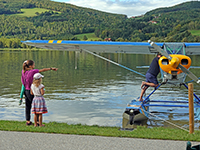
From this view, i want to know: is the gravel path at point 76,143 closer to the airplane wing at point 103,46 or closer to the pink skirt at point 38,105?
the pink skirt at point 38,105

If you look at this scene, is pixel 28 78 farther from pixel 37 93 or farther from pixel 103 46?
pixel 103 46

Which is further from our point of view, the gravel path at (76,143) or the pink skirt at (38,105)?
the pink skirt at (38,105)

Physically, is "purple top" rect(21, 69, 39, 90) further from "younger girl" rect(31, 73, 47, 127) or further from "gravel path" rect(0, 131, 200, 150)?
"gravel path" rect(0, 131, 200, 150)

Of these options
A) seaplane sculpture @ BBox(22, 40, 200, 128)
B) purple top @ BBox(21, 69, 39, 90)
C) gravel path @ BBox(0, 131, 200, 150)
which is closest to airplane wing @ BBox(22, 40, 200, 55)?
seaplane sculpture @ BBox(22, 40, 200, 128)

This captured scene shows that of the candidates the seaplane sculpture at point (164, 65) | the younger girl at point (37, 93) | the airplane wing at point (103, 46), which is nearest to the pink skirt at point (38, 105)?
the younger girl at point (37, 93)

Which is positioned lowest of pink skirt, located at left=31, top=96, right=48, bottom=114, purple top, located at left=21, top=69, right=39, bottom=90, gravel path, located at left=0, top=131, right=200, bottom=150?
gravel path, located at left=0, top=131, right=200, bottom=150

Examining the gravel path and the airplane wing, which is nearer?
the gravel path

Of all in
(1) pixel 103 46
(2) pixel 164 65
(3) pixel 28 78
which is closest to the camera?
(3) pixel 28 78

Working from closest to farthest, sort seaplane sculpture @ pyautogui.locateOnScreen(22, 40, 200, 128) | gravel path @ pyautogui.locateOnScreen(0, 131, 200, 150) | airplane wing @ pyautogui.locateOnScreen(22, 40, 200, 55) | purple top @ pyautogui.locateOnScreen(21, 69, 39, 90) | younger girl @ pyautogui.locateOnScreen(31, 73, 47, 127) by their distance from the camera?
gravel path @ pyautogui.locateOnScreen(0, 131, 200, 150)
younger girl @ pyautogui.locateOnScreen(31, 73, 47, 127)
purple top @ pyautogui.locateOnScreen(21, 69, 39, 90)
seaplane sculpture @ pyautogui.locateOnScreen(22, 40, 200, 128)
airplane wing @ pyautogui.locateOnScreen(22, 40, 200, 55)

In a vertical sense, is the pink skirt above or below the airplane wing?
below

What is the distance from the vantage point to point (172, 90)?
15.1 metres

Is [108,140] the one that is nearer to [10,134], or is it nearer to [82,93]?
[10,134]

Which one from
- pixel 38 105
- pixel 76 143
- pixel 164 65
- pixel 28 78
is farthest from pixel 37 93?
pixel 164 65

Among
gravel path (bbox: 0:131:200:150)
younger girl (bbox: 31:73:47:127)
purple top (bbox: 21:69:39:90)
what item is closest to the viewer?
gravel path (bbox: 0:131:200:150)
